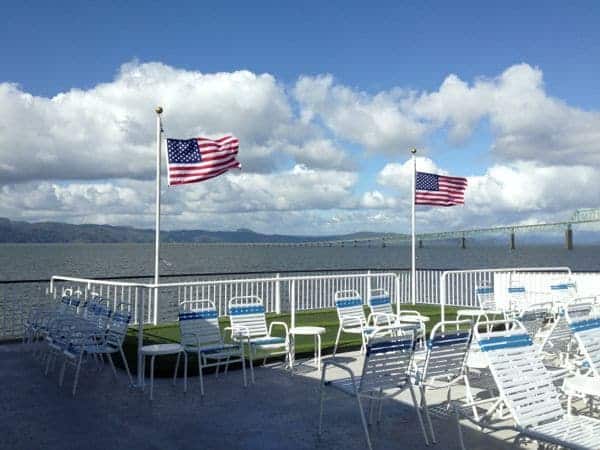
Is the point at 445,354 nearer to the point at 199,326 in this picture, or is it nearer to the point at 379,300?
the point at 199,326

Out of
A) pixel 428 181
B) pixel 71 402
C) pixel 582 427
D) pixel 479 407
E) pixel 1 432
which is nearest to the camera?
pixel 582 427

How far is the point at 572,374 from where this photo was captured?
6223 mm

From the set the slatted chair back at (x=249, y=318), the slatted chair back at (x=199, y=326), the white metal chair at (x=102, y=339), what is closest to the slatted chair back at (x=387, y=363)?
the slatted chair back at (x=199, y=326)

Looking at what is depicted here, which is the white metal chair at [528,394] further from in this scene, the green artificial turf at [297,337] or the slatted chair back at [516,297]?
the slatted chair back at [516,297]

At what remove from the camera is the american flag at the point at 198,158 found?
11.1 m

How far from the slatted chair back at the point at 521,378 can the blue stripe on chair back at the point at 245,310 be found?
12.4ft

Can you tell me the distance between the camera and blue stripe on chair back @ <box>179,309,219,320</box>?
7.17m

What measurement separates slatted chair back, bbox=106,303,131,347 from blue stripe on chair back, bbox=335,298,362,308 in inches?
116

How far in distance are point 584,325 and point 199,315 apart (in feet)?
13.6

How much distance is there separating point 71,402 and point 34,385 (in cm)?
106

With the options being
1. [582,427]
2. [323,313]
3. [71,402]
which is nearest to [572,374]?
[582,427]

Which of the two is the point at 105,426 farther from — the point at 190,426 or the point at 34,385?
the point at 34,385

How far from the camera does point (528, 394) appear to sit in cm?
454

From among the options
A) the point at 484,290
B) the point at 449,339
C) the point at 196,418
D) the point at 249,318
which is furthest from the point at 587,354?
the point at 484,290
